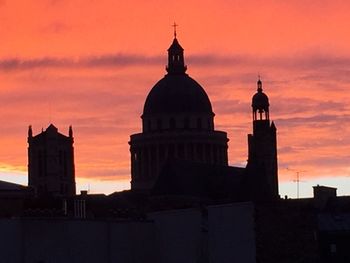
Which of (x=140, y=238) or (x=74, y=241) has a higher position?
(x=140, y=238)

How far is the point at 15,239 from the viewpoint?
319 ft

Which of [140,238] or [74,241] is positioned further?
[140,238]

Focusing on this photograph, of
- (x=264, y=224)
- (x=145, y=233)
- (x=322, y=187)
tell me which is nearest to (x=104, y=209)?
(x=322, y=187)

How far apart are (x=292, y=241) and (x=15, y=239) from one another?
1736 centimetres

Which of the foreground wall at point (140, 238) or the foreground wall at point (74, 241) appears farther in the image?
the foreground wall at point (74, 241)

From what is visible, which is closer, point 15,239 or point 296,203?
point 15,239

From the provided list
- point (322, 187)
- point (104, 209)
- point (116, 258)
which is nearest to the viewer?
point (116, 258)

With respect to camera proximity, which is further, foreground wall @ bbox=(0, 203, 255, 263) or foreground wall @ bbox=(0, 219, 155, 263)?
foreground wall @ bbox=(0, 219, 155, 263)

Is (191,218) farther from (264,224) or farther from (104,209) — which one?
(104,209)

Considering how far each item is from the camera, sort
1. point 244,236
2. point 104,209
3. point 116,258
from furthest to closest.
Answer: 1. point 104,209
2. point 116,258
3. point 244,236

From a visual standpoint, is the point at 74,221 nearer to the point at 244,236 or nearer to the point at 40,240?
the point at 40,240

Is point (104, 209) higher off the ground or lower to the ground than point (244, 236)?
higher

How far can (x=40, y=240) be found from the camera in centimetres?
9800

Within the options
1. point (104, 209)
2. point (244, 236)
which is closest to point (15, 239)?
point (244, 236)
